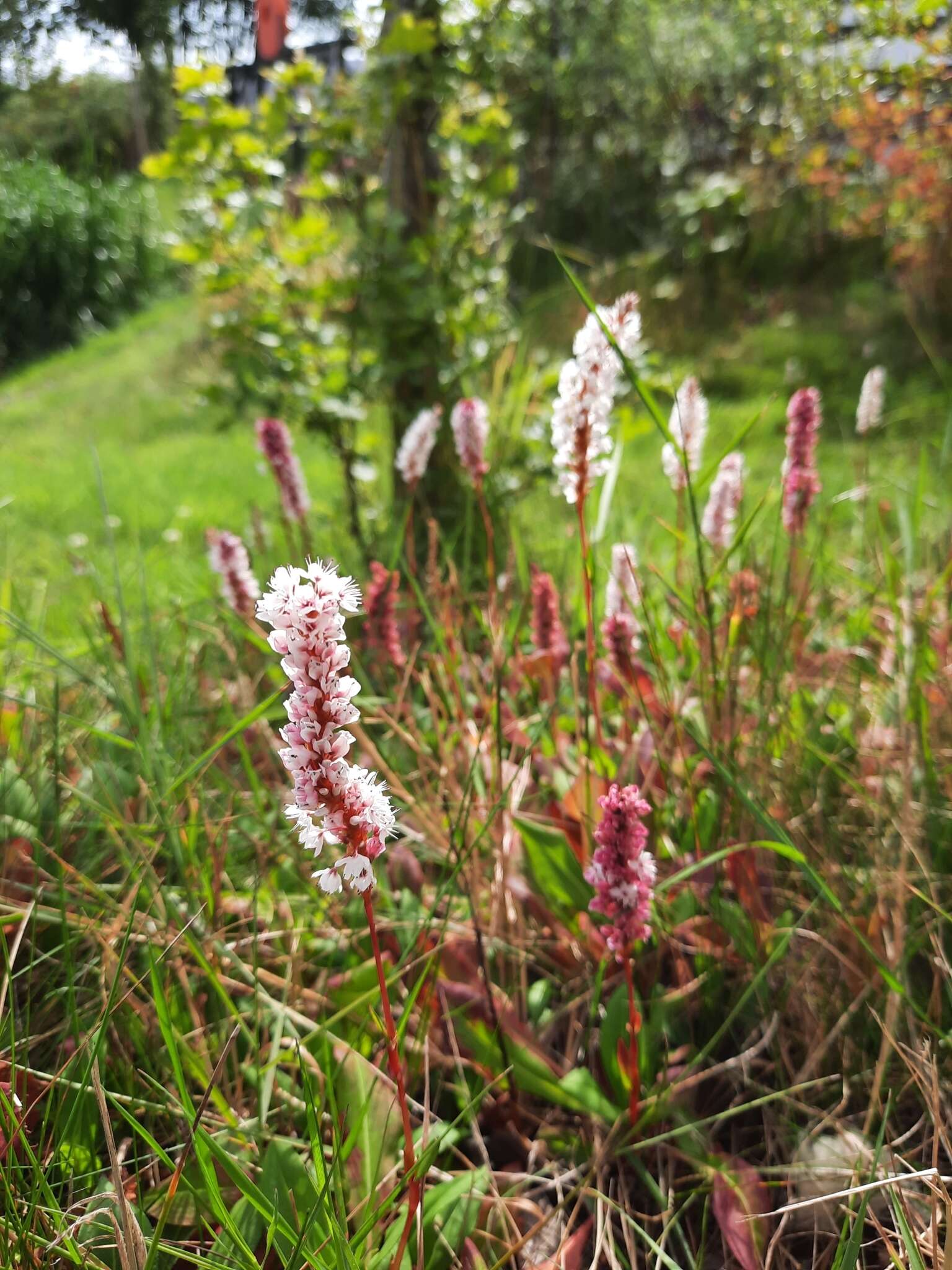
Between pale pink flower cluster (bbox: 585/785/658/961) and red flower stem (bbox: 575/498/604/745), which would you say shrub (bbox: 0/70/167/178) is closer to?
red flower stem (bbox: 575/498/604/745)

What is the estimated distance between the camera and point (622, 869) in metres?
0.83

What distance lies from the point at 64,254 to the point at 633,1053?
27.6 feet

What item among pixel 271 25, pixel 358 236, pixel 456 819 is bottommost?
pixel 456 819

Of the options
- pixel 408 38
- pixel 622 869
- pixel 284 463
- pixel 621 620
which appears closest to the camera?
pixel 622 869

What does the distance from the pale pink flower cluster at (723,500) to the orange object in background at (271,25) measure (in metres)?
1.87

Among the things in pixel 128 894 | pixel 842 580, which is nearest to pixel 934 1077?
pixel 128 894

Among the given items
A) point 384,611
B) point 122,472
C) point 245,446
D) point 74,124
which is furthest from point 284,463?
point 74,124

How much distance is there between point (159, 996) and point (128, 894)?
1.42 ft

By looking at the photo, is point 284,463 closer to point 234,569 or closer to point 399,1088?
point 234,569

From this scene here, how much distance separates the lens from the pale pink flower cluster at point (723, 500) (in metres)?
1.38

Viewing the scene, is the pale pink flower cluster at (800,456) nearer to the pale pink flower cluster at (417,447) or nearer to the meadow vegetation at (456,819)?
the meadow vegetation at (456,819)

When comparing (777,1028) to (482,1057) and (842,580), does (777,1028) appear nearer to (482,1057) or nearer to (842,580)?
(482,1057)

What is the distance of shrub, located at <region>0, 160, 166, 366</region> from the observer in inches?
276

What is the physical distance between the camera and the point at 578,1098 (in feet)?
3.20
